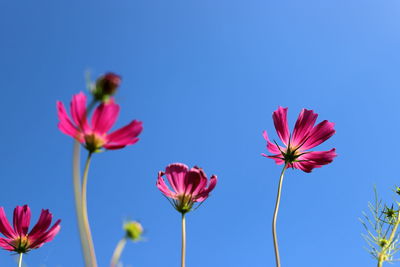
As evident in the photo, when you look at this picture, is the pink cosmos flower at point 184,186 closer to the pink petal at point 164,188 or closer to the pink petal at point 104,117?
the pink petal at point 164,188

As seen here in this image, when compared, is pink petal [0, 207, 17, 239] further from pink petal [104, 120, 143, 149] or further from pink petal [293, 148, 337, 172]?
pink petal [293, 148, 337, 172]

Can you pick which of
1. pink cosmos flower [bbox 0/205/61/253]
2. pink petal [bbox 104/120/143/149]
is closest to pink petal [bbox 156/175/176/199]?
pink cosmos flower [bbox 0/205/61/253]

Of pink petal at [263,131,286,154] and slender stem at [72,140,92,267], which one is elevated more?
pink petal at [263,131,286,154]

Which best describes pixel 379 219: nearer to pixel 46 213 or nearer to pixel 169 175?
pixel 169 175

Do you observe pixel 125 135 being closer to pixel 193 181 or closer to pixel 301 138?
pixel 193 181

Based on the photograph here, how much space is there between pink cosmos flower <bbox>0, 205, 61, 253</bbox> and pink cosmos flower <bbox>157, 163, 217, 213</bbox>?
25 centimetres

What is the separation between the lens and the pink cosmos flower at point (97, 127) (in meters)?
0.51

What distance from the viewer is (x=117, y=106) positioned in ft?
1.72

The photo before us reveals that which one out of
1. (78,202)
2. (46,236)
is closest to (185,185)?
(46,236)

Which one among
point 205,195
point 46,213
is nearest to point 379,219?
point 205,195

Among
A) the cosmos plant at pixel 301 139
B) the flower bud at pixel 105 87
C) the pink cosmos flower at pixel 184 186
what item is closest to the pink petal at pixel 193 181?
the pink cosmos flower at pixel 184 186

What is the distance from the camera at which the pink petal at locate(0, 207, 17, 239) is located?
97 centimetres

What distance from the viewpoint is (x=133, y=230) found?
504 millimetres

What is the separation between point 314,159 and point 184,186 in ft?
1.24
